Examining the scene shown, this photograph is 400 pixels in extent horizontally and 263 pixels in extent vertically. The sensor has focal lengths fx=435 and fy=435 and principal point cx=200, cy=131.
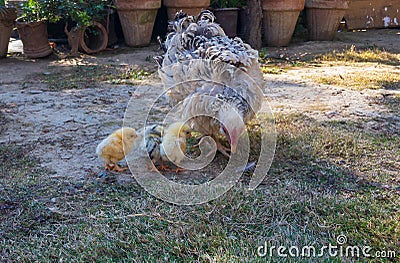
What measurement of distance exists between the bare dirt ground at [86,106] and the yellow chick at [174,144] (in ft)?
0.98

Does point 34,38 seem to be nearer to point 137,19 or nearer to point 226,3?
point 137,19

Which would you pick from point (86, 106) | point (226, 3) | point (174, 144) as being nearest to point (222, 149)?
point (174, 144)

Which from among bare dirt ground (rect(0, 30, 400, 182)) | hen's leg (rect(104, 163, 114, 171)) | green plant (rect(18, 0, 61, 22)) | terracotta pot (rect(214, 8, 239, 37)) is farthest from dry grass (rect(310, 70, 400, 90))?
green plant (rect(18, 0, 61, 22))

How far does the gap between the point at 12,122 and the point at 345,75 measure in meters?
4.23

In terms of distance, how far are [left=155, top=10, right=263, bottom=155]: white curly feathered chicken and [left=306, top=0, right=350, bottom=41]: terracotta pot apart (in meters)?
6.29

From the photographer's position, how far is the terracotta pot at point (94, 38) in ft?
26.1

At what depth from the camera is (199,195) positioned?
8.28ft

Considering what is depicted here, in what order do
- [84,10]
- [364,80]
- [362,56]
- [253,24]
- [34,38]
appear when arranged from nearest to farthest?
[364,80] < [362,56] < [34,38] < [84,10] < [253,24]

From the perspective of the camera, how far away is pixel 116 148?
9.50 feet

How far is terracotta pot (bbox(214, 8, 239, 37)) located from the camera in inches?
340

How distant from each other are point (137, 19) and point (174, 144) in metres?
5.89

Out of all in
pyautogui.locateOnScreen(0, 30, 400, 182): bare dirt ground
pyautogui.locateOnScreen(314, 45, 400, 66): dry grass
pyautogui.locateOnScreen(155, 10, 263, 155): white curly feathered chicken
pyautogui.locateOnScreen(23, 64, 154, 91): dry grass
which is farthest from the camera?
pyautogui.locateOnScreen(314, 45, 400, 66): dry grass

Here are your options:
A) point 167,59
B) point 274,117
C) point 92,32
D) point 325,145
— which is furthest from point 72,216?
point 92,32

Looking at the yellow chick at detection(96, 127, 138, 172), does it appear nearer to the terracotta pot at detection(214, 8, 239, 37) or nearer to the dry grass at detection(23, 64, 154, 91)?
the dry grass at detection(23, 64, 154, 91)
